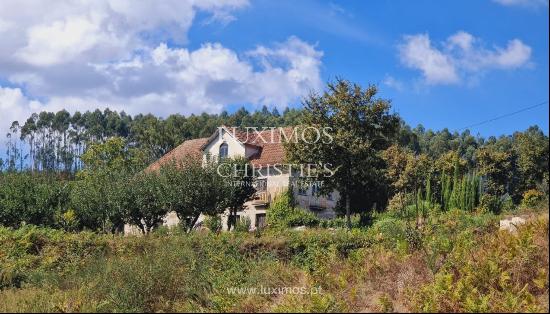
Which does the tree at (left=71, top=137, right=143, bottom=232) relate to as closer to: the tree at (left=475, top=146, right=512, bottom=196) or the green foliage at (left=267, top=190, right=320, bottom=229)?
the green foliage at (left=267, top=190, right=320, bottom=229)

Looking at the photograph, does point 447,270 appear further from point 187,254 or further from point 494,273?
point 187,254

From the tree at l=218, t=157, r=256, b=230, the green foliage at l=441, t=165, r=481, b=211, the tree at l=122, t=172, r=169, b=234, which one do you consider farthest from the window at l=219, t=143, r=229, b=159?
the green foliage at l=441, t=165, r=481, b=211

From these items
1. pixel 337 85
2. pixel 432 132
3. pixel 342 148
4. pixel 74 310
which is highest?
pixel 432 132

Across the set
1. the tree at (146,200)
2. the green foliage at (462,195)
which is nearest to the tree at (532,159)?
the green foliage at (462,195)

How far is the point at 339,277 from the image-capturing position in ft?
36.2

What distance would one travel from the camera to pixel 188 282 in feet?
35.5

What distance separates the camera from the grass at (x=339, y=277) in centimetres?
929

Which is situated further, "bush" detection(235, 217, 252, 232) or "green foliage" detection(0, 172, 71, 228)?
"green foliage" detection(0, 172, 71, 228)

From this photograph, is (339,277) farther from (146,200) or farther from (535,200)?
(146,200)

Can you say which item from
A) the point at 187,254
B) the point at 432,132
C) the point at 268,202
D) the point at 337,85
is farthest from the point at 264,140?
the point at 432,132

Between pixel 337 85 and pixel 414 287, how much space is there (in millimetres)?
19031

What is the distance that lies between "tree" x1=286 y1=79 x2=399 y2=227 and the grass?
1142cm

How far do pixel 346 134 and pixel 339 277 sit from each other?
53.2 feet

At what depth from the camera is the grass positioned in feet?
30.5
